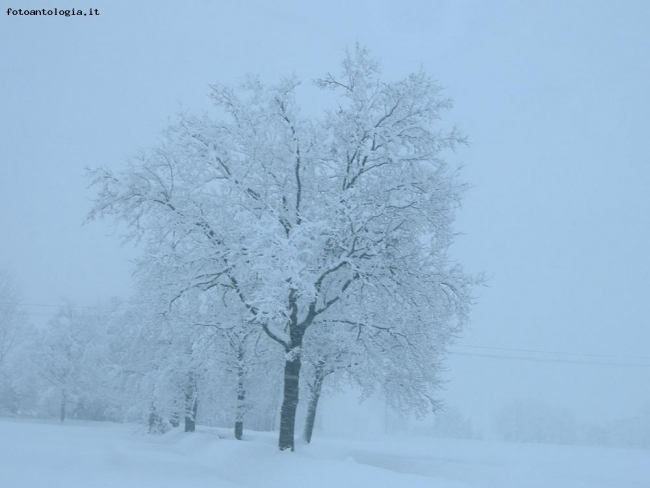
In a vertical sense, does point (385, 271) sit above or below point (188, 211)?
below

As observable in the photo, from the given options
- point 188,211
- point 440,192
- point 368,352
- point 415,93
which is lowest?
point 368,352

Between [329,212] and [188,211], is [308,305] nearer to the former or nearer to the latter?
[329,212]

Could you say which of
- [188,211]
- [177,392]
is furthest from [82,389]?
[188,211]

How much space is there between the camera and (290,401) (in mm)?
17109

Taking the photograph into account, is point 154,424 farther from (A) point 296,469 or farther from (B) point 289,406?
(A) point 296,469

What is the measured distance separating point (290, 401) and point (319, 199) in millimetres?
6071

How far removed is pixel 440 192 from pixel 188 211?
7184mm

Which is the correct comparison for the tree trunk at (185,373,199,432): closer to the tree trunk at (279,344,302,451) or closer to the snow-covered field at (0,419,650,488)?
the snow-covered field at (0,419,650,488)

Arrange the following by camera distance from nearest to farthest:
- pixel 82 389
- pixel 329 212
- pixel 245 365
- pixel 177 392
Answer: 1. pixel 329 212
2. pixel 245 365
3. pixel 177 392
4. pixel 82 389

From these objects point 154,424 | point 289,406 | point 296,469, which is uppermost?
point 289,406

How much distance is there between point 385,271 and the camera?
17.4 meters

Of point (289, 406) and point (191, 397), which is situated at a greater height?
point (289, 406)

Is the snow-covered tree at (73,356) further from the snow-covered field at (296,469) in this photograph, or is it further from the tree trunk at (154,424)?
the snow-covered field at (296,469)

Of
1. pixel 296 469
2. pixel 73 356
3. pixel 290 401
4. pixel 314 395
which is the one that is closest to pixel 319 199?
pixel 290 401
